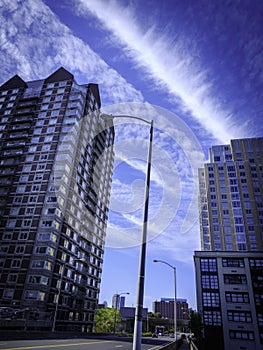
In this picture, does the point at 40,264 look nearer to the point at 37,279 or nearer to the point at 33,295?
the point at 37,279

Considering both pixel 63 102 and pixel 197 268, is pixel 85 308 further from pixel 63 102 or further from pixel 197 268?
pixel 63 102

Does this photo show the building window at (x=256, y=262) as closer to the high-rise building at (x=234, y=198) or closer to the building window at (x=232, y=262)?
the building window at (x=232, y=262)

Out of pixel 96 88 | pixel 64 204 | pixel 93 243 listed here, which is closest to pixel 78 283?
pixel 93 243

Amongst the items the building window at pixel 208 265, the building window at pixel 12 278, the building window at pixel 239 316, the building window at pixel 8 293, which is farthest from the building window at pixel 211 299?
the building window at pixel 12 278

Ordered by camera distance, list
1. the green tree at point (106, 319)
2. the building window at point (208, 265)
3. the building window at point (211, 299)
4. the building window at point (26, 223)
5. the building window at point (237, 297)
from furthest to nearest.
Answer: the green tree at point (106, 319) < the building window at point (208, 265) < the building window at point (26, 223) < the building window at point (211, 299) < the building window at point (237, 297)

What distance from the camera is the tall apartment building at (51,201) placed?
4584 cm

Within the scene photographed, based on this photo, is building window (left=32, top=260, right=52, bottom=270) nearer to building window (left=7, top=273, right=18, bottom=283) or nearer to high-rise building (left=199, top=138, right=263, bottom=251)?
building window (left=7, top=273, right=18, bottom=283)

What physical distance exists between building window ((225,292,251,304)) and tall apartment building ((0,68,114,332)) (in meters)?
31.7

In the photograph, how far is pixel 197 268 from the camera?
53.8 meters

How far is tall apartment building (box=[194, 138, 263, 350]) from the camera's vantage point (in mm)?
46938

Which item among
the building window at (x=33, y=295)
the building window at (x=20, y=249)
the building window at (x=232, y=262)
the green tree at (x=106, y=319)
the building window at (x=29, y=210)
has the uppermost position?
the building window at (x=29, y=210)

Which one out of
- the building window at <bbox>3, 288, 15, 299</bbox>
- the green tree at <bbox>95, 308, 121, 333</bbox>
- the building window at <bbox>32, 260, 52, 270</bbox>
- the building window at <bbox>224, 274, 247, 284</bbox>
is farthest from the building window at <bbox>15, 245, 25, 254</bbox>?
the building window at <bbox>224, 274, 247, 284</bbox>

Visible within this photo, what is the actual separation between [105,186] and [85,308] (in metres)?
34.7

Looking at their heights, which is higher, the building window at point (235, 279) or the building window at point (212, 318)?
the building window at point (235, 279)
